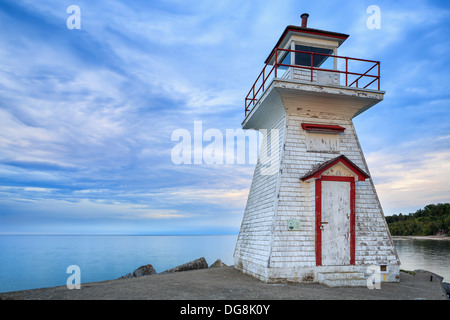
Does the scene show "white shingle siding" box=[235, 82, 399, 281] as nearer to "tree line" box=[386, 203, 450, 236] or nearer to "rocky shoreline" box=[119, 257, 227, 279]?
"rocky shoreline" box=[119, 257, 227, 279]

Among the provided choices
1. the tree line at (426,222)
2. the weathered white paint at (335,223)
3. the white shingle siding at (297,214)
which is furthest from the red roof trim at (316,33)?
the tree line at (426,222)

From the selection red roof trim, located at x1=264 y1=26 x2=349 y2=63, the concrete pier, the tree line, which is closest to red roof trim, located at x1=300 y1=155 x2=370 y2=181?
the concrete pier

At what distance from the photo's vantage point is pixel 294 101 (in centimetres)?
926

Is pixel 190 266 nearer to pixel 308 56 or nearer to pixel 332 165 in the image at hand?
pixel 332 165

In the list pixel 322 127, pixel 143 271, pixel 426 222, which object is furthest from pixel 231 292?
pixel 426 222

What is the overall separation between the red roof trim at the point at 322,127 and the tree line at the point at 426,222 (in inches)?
2786

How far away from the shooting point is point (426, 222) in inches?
2803

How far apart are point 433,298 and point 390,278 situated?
7.23 feet

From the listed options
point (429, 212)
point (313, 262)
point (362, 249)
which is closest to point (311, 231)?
point (313, 262)

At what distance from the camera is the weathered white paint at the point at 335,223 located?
334 inches

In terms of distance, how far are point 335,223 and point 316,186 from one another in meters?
1.14

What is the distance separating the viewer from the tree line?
6769 centimetres

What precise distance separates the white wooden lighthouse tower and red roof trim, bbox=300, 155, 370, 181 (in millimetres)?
26
